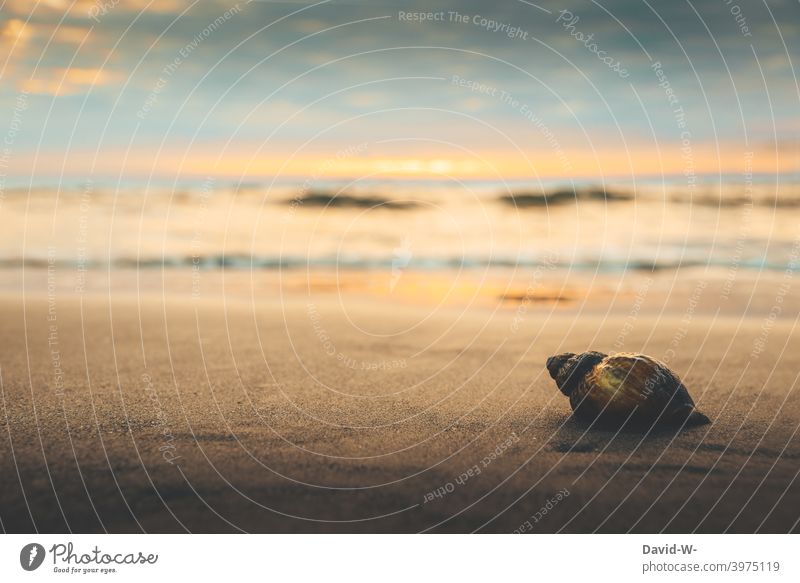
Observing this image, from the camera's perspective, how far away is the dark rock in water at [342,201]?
527 inches

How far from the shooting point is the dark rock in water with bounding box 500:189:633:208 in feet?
44.1

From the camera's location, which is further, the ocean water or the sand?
the ocean water

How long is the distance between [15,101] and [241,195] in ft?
19.7

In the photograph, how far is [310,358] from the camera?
22.7ft

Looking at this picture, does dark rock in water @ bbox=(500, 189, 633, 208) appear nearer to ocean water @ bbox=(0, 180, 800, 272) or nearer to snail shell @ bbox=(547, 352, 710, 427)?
ocean water @ bbox=(0, 180, 800, 272)

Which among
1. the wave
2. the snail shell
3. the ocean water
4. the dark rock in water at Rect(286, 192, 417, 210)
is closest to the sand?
the snail shell

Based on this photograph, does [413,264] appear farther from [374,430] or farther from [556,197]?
[374,430]

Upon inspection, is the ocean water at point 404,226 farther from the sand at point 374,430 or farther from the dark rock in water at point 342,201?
the sand at point 374,430

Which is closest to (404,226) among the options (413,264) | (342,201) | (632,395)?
(342,201)

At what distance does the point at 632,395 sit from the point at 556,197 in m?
9.52

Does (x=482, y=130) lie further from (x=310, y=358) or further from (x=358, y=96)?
(x=310, y=358)

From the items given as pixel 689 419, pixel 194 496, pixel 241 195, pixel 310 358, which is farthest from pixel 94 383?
pixel 241 195

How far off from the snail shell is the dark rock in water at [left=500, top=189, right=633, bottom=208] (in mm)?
8830

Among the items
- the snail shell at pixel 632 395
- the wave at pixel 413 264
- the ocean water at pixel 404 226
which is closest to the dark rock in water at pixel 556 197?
the ocean water at pixel 404 226
